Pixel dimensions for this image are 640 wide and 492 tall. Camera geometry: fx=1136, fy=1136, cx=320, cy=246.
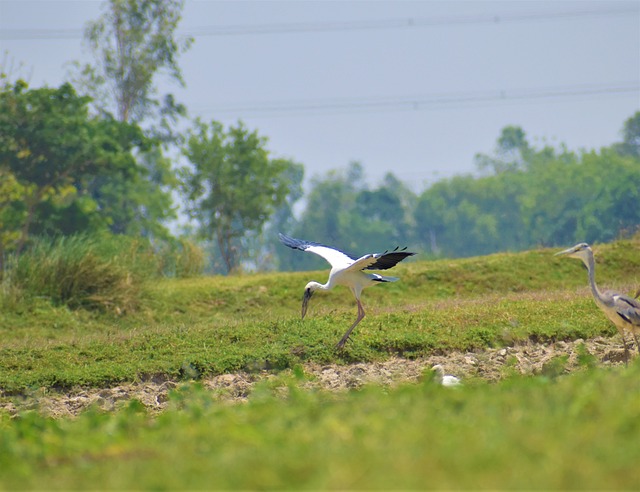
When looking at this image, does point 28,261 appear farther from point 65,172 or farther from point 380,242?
point 380,242

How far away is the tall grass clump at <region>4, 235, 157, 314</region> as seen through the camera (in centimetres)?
→ 1964

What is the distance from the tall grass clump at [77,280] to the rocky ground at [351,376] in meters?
6.87

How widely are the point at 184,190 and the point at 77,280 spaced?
22.3 meters

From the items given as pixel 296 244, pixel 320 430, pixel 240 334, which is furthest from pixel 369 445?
pixel 296 244

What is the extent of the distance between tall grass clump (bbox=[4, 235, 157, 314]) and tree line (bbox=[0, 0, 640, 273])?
5.97 metres

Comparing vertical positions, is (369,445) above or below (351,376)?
above

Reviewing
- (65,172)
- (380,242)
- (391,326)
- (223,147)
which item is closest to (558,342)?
(391,326)

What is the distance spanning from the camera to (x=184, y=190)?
138 ft

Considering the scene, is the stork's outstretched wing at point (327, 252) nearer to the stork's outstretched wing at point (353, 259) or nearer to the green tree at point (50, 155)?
the stork's outstretched wing at point (353, 259)

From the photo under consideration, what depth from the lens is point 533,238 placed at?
79.1m

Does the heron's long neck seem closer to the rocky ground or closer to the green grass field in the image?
the rocky ground

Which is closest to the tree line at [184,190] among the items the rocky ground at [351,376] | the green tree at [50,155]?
the green tree at [50,155]

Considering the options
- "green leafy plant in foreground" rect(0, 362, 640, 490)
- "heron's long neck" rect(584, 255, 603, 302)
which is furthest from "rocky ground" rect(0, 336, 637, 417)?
"green leafy plant in foreground" rect(0, 362, 640, 490)

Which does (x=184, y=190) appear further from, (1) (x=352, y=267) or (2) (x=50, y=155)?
(1) (x=352, y=267)
